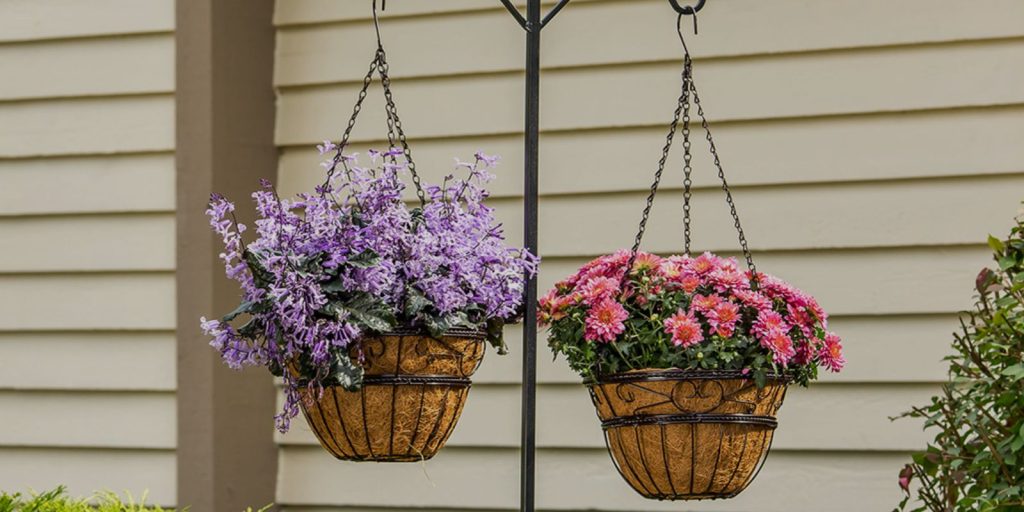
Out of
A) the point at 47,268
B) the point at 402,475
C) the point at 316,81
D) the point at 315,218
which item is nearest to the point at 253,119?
the point at 316,81

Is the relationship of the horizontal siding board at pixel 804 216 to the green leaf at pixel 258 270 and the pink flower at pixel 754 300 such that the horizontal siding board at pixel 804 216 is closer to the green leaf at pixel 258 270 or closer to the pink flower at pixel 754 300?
the pink flower at pixel 754 300

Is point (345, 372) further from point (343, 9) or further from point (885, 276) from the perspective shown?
point (343, 9)

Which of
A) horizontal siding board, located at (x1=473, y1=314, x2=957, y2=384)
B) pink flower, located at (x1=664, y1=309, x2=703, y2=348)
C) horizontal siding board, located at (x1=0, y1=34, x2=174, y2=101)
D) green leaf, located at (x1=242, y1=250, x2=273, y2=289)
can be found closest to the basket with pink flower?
pink flower, located at (x1=664, y1=309, x2=703, y2=348)

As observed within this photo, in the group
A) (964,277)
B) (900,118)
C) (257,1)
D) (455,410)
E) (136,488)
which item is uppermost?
(257,1)

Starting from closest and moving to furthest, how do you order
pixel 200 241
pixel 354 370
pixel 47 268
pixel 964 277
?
pixel 354 370 < pixel 964 277 < pixel 200 241 < pixel 47 268

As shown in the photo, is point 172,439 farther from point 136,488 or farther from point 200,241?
point 200,241

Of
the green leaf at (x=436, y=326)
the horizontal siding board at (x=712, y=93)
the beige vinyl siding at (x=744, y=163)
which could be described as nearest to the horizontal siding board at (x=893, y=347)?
the beige vinyl siding at (x=744, y=163)

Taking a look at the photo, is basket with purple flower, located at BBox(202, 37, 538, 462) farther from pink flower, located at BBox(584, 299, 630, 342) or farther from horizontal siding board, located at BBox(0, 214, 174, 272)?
horizontal siding board, located at BBox(0, 214, 174, 272)

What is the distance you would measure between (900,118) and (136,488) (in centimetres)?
211

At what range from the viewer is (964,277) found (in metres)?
3.02

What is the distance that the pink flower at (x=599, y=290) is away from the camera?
2.26 metres

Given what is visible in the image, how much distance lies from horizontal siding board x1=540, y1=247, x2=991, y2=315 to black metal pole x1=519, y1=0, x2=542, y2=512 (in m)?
1.12

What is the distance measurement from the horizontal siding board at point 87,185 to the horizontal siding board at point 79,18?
13.1 inches

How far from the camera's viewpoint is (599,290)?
227cm
